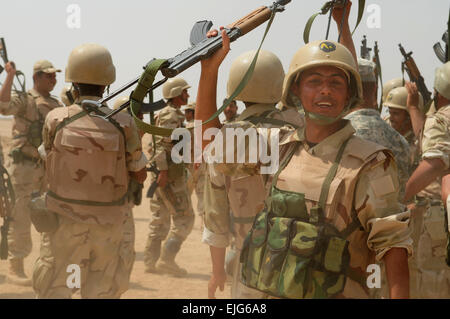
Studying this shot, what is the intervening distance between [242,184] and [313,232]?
1.55 meters

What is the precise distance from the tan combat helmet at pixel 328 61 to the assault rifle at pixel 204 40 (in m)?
0.34

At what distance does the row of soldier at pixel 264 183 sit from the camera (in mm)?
2500

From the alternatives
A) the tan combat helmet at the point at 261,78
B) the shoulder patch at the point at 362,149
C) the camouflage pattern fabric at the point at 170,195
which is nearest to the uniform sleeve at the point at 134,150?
Answer: the tan combat helmet at the point at 261,78

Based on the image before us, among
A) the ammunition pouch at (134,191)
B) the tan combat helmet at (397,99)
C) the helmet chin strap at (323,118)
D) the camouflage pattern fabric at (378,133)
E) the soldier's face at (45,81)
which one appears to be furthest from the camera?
the soldier's face at (45,81)

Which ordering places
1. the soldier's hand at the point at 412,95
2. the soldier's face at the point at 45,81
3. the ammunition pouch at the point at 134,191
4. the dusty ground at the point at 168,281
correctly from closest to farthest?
1. the ammunition pouch at the point at 134,191
2. the soldier's hand at the point at 412,95
3. the dusty ground at the point at 168,281
4. the soldier's face at the point at 45,81

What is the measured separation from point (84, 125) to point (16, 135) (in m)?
3.51

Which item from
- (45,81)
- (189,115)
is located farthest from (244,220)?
(189,115)

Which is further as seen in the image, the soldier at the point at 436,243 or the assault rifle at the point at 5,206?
the assault rifle at the point at 5,206

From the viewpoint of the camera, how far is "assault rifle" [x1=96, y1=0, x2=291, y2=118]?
273 cm

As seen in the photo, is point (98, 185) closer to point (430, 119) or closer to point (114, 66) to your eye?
point (114, 66)

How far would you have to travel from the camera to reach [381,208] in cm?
243

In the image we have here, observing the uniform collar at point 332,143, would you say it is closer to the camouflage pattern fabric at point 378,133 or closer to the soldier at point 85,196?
the camouflage pattern fabric at point 378,133

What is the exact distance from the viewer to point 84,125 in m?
4.52

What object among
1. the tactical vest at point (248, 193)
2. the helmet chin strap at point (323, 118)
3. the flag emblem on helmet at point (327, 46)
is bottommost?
the tactical vest at point (248, 193)
